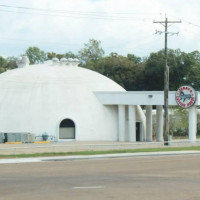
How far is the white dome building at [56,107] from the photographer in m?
56.5

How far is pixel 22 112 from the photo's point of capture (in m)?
56.7

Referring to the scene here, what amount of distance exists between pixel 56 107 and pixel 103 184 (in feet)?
128

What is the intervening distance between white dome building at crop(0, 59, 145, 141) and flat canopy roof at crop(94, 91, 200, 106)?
0.83 m

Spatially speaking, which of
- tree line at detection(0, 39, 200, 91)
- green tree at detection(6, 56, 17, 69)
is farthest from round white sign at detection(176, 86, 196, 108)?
green tree at detection(6, 56, 17, 69)

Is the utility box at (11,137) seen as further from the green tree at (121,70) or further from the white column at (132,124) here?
the green tree at (121,70)

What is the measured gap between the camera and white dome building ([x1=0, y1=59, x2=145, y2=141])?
56469mm

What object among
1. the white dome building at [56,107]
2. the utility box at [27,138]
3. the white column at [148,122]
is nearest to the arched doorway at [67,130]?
the white dome building at [56,107]

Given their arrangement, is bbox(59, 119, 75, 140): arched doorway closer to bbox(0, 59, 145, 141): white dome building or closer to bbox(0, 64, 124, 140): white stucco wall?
bbox(0, 59, 145, 141): white dome building

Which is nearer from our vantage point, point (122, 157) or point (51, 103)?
point (122, 157)

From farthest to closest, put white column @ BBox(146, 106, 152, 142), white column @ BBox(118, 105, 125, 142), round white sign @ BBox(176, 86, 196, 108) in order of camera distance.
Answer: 1. white column @ BBox(146, 106, 152, 142)
2. white column @ BBox(118, 105, 125, 142)
3. round white sign @ BBox(176, 86, 196, 108)

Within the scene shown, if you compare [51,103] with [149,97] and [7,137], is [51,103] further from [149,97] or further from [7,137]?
[149,97]

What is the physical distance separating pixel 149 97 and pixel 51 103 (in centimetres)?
953

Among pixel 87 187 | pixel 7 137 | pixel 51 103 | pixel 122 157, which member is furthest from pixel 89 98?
pixel 87 187

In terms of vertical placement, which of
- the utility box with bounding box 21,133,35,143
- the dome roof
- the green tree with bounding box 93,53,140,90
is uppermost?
the green tree with bounding box 93,53,140,90
